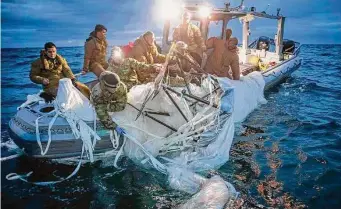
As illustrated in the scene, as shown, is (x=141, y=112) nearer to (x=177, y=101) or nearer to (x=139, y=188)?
(x=177, y=101)

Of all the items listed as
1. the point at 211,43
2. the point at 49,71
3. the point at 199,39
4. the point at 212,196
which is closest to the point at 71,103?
the point at 49,71

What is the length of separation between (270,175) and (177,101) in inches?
102

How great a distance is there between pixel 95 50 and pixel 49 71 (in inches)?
60.7

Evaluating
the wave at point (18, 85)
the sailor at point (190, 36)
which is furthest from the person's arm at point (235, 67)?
the wave at point (18, 85)

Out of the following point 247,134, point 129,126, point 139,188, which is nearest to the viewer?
point 139,188

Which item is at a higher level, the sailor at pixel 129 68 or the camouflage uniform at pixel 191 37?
the camouflage uniform at pixel 191 37

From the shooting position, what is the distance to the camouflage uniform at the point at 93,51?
8078 millimetres

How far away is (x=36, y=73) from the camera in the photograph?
690 cm

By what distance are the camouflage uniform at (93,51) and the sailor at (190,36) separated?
278 centimetres

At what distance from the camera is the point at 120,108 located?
632 cm

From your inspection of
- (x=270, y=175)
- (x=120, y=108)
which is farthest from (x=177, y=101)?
(x=270, y=175)

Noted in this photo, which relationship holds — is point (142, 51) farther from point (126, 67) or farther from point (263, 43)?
point (263, 43)

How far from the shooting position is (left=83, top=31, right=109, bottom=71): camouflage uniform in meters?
8.08

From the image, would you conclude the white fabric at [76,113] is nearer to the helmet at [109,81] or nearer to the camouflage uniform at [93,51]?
the helmet at [109,81]
